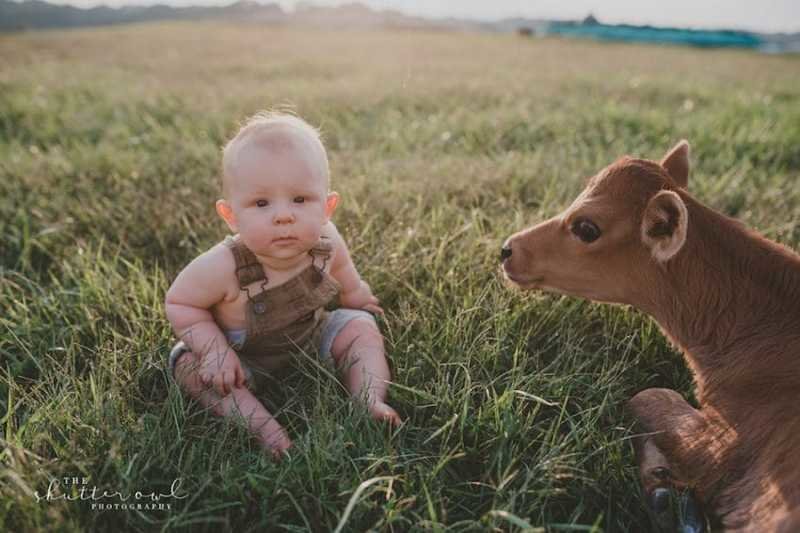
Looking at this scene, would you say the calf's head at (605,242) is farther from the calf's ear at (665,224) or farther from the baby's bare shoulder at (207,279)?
the baby's bare shoulder at (207,279)

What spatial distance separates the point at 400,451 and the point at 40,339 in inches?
72.1

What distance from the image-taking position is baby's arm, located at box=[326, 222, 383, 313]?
9.66 feet

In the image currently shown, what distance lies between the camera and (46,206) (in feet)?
13.8

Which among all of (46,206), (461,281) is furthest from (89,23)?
(461,281)

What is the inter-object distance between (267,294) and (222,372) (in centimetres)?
41

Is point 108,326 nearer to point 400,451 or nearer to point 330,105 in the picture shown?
point 400,451

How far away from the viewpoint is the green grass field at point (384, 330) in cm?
197

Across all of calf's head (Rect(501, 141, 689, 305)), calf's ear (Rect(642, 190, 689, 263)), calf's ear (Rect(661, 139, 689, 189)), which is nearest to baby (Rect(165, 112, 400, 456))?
calf's head (Rect(501, 141, 689, 305))

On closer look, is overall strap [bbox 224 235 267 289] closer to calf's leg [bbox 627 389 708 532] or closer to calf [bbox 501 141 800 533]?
calf [bbox 501 141 800 533]

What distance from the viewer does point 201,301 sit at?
2.58 metres

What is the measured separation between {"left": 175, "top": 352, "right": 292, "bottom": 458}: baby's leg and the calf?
4.22 feet

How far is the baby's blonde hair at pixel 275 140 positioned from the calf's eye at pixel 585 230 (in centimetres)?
115

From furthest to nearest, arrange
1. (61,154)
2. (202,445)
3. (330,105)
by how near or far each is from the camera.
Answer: (330,105), (61,154), (202,445)

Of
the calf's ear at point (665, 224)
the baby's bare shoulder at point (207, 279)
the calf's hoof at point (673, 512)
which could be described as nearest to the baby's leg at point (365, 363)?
the baby's bare shoulder at point (207, 279)
